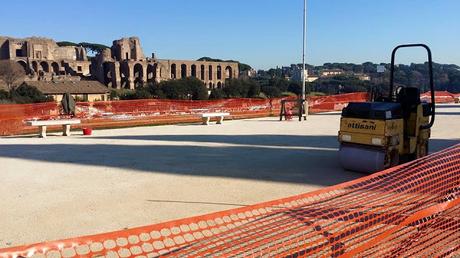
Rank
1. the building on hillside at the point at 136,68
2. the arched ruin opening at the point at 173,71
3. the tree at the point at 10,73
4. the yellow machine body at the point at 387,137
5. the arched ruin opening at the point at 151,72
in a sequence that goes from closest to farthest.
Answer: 1. the yellow machine body at the point at 387,137
2. the tree at the point at 10,73
3. the building on hillside at the point at 136,68
4. the arched ruin opening at the point at 151,72
5. the arched ruin opening at the point at 173,71

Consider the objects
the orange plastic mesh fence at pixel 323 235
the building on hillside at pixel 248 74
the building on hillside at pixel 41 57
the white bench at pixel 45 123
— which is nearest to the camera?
the orange plastic mesh fence at pixel 323 235

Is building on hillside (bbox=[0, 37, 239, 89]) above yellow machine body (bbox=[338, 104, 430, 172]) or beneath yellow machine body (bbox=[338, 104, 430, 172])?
above

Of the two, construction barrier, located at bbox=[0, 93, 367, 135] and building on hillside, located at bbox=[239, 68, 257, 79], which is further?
building on hillside, located at bbox=[239, 68, 257, 79]

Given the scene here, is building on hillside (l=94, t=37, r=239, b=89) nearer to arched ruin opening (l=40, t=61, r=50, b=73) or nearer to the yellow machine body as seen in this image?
arched ruin opening (l=40, t=61, r=50, b=73)

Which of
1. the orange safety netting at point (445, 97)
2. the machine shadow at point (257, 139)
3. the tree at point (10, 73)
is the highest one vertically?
the tree at point (10, 73)

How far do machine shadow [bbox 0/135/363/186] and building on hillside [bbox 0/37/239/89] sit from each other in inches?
3376

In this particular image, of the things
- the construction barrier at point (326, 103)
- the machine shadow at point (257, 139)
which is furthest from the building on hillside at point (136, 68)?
the machine shadow at point (257, 139)

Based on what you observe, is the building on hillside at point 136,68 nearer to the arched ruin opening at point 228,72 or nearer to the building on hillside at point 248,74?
the arched ruin opening at point 228,72

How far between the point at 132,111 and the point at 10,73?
229 feet

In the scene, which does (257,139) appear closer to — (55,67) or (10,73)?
(10,73)

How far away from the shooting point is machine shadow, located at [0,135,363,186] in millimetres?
8586

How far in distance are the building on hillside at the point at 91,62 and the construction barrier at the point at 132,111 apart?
244ft

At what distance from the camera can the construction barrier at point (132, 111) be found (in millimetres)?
18234

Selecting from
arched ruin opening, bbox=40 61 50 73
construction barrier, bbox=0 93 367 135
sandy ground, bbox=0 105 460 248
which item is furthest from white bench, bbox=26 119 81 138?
arched ruin opening, bbox=40 61 50 73
